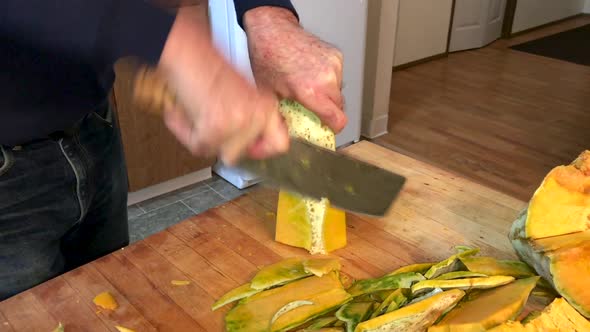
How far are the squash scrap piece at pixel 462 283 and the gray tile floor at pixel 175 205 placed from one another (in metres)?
1.24

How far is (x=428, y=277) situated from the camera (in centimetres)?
79

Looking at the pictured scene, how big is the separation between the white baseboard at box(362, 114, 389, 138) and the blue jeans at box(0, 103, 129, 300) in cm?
182

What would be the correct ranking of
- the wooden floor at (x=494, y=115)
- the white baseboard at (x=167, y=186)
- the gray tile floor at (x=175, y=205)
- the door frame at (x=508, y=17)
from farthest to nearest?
1. the door frame at (x=508, y=17)
2. the wooden floor at (x=494, y=115)
3. the white baseboard at (x=167, y=186)
4. the gray tile floor at (x=175, y=205)

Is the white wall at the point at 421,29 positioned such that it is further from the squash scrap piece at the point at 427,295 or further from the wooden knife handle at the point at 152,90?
the wooden knife handle at the point at 152,90

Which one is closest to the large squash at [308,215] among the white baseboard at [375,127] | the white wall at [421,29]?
the white baseboard at [375,127]

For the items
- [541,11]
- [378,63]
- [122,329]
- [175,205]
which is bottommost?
[175,205]

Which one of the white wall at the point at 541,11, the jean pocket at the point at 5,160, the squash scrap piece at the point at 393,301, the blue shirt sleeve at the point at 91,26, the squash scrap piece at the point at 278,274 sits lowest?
the white wall at the point at 541,11

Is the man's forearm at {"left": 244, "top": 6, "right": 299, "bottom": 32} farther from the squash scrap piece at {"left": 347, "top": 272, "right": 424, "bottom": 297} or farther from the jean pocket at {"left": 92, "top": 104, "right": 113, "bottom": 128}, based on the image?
the squash scrap piece at {"left": 347, "top": 272, "right": 424, "bottom": 297}

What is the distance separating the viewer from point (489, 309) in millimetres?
724

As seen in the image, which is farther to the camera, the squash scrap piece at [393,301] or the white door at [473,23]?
the white door at [473,23]

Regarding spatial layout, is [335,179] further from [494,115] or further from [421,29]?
[421,29]

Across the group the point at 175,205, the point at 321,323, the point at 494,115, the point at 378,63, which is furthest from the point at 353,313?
the point at 494,115

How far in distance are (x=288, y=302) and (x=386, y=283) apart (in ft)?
0.48

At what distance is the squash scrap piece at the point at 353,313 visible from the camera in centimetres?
74
